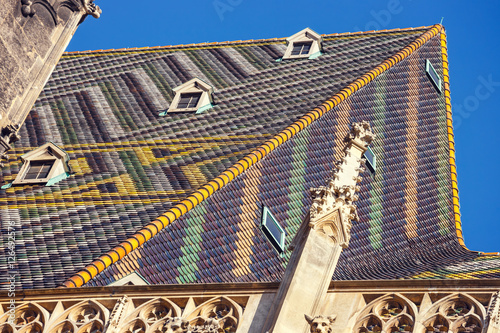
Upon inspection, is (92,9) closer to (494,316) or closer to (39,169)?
(39,169)

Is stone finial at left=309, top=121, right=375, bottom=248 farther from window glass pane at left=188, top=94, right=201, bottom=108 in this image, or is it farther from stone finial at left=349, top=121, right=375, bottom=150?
window glass pane at left=188, top=94, right=201, bottom=108

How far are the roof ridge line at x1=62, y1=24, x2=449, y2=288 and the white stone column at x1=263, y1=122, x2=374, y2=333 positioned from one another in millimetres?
4217

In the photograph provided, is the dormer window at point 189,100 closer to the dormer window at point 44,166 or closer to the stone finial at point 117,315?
the dormer window at point 44,166

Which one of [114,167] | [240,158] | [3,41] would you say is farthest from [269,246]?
[3,41]

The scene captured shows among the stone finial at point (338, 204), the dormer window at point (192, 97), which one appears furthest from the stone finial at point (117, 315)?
the dormer window at point (192, 97)

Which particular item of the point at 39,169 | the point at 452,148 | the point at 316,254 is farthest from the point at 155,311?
the point at 452,148

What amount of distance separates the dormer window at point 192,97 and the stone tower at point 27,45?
4.06 meters

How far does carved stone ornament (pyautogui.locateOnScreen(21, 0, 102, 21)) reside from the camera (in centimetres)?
1814

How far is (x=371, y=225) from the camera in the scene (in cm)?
2064

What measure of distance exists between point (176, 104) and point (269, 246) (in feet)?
20.5

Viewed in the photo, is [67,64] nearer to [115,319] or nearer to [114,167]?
[114,167]

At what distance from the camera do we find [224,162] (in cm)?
1914

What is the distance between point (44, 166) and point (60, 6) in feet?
9.52

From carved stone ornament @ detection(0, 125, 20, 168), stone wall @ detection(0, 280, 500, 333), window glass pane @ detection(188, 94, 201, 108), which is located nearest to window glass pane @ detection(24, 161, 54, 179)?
carved stone ornament @ detection(0, 125, 20, 168)
